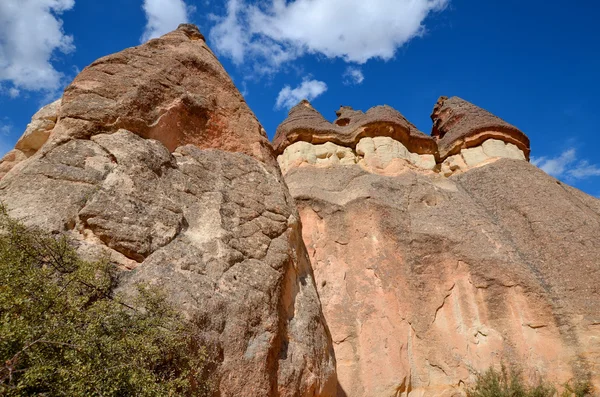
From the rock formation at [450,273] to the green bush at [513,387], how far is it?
0.22 m

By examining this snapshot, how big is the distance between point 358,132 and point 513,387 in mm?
9431

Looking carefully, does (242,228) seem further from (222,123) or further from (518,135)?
(518,135)

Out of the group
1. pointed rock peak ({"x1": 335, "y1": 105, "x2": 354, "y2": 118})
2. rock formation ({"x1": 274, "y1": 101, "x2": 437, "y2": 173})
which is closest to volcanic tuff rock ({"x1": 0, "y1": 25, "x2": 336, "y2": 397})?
rock formation ({"x1": 274, "y1": 101, "x2": 437, "y2": 173})

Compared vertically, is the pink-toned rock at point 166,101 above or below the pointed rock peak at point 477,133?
below

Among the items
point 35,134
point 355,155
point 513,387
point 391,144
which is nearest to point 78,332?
point 35,134

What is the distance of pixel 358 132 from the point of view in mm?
15305

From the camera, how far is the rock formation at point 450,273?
8727 millimetres

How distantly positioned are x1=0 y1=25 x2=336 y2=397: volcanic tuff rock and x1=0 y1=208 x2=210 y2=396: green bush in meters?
0.34

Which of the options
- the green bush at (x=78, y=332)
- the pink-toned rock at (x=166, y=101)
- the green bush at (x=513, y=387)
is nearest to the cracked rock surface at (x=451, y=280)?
the green bush at (x=513, y=387)

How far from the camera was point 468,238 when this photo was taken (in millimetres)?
10344

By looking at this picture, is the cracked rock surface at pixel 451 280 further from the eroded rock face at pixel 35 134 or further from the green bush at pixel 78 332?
the eroded rock face at pixel 35 134

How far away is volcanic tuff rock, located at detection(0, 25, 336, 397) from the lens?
4812mm

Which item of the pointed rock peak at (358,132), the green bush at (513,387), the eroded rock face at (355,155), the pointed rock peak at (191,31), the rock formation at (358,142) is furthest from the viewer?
the pointed rock peak at (358,132)

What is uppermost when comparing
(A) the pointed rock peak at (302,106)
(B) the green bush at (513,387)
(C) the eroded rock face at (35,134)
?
(A) the pointed rock peak at (302,106)
